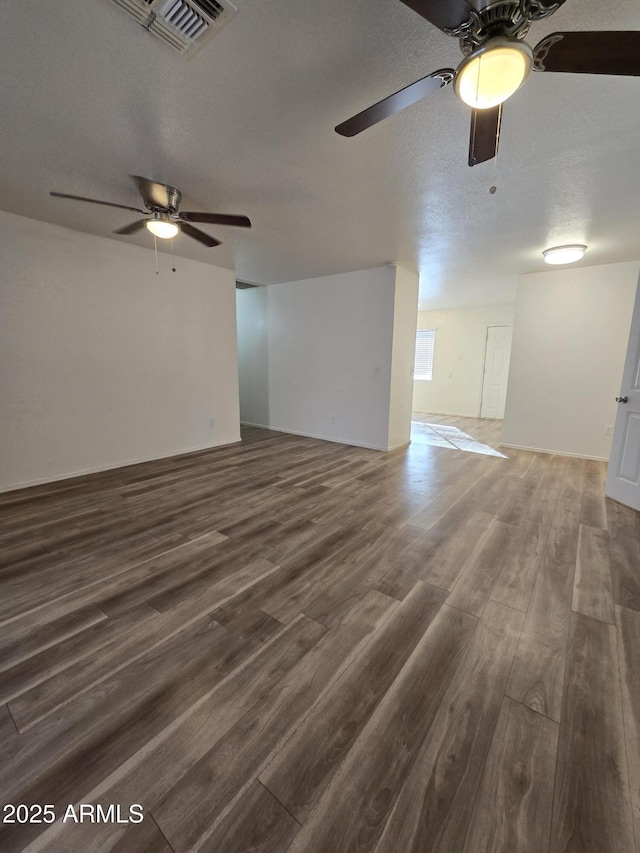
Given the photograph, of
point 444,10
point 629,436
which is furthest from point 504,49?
point 629,436

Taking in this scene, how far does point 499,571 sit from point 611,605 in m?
0.56

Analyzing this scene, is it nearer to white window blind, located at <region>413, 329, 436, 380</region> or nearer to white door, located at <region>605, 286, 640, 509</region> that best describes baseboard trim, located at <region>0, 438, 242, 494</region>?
white door, located at <region>605, 286, 640, 509</region>

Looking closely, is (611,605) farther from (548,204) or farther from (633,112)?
(548,204)

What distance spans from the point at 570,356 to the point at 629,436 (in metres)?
1.85

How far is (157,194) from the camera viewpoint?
8.00ft

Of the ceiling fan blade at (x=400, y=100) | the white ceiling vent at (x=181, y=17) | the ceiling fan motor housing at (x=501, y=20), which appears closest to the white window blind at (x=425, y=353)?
the ceiling fan blade at (x=400, y=100)

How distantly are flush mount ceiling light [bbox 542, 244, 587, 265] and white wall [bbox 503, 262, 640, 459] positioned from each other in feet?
3.22

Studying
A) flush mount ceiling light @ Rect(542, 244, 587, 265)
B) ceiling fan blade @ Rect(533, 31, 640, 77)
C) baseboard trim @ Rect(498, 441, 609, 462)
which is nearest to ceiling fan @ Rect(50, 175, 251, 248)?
ceiling fan blade @ Rect(533, 31, 640, 77)

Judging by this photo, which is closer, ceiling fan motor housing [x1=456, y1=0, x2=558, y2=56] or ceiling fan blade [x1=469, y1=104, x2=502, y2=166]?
ceiling fan motor housing [x1=456, y1=0, x2=558, y2=56]

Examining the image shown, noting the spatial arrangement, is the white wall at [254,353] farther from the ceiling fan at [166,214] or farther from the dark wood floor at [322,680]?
the dark wood floor at [322,680]

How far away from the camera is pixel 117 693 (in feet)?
4.31

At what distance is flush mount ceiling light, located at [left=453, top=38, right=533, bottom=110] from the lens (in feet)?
3.68

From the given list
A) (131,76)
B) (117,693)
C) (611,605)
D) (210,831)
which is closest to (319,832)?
(210,831)

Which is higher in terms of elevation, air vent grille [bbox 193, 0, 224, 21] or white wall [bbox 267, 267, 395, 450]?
air vent grille [bbox 193, 0, 224, 21]
